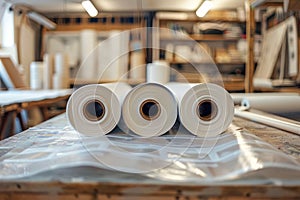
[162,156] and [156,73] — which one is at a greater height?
[156,73]

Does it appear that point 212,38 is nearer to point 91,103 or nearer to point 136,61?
point 136,61

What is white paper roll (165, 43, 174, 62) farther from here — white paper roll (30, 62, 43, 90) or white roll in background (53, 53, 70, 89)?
white paper roll (30, 62, 43, 90)

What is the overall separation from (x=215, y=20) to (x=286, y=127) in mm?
3520

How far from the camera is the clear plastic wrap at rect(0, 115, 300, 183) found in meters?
0.63

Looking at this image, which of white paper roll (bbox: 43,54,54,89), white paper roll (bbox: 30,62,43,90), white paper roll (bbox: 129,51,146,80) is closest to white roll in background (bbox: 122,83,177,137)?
white paper roll (bbox: 43,54,54,89)

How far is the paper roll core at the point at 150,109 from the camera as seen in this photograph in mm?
913

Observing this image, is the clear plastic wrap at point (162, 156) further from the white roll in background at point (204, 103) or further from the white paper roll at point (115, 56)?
the white paper roll at point (115, 56)

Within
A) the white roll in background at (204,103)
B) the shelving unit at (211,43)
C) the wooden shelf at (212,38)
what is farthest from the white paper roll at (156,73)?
the wooden shelf at (212,38)

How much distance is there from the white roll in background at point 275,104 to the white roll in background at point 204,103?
0.84 meters

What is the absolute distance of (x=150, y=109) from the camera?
95 cm

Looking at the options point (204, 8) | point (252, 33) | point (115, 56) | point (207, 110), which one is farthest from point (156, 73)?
point (204, 8)

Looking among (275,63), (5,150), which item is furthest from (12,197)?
(275,63)

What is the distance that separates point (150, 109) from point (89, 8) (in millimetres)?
3546

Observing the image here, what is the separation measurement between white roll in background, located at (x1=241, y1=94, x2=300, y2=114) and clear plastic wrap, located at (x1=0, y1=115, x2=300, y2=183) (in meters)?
0.80
